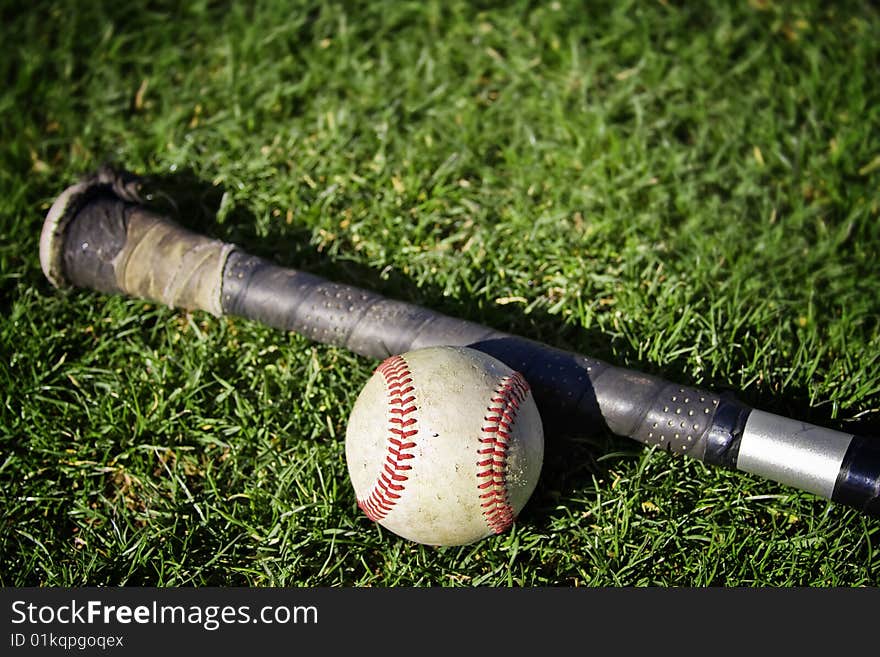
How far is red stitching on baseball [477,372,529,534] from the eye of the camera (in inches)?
127

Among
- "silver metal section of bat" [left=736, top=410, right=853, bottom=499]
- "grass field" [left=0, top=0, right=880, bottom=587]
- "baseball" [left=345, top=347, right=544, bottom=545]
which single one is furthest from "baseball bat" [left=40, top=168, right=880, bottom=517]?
"baseball" [left=345, top=347, right=544, bottom=545]

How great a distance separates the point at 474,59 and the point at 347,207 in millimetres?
1346

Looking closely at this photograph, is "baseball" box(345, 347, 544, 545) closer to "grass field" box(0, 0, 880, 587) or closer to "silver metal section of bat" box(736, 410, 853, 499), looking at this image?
"grass field" box(0, 0, 880, 587)

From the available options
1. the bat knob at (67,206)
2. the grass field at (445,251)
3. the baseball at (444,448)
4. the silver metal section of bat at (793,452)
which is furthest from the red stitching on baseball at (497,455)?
the bat knob at (67,206)

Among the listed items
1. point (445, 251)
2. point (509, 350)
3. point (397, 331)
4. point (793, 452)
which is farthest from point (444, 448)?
point (445, 251)

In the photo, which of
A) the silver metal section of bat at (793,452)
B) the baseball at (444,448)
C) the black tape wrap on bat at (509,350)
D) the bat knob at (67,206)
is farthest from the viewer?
the bat knob at (67,206)

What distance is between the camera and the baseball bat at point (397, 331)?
3.49m

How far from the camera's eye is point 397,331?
394 cm

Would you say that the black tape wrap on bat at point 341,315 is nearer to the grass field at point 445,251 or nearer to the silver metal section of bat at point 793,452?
the silver metal section of bat at point 793,452

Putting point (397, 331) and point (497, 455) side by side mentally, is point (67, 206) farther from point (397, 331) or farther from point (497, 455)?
point (497, 455)

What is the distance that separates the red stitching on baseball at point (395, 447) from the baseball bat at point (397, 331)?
575 millimetres

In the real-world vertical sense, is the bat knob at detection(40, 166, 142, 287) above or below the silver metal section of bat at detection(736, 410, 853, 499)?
above

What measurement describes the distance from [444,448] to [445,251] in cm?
167

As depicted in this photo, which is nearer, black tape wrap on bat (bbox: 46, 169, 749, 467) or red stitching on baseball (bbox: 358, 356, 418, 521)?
red stitching on baseball (bbox: 358, 356, 418, 521)
